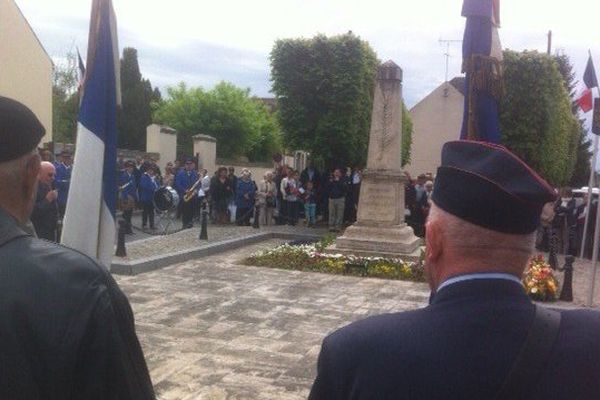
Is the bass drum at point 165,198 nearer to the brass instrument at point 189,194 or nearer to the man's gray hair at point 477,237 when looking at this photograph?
the brass instrument at point 189,194

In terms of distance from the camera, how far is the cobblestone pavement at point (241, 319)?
670 cm

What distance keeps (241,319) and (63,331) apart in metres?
7.57

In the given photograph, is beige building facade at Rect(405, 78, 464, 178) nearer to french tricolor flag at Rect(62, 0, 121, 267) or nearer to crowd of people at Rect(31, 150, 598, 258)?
crowd of people at Rect(31, 150, 598, 258)

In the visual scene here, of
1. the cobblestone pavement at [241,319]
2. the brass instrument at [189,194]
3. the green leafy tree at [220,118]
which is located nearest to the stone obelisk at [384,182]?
the cobblestone pavement at [241,319]

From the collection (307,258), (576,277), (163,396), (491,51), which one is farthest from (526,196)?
(576,277)

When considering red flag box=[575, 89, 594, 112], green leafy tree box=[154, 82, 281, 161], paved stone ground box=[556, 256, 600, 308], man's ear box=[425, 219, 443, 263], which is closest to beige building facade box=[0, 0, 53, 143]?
green leafy tree box=[154, 82, 281, 161]

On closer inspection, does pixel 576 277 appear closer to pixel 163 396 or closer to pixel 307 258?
pixel 307 258

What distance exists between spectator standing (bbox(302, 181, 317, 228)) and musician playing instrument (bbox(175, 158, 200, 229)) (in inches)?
142

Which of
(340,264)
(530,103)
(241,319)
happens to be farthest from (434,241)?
(530,103)

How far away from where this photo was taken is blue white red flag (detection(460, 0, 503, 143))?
5660 mm

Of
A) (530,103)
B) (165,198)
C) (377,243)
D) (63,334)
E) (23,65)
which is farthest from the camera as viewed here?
(23,65)

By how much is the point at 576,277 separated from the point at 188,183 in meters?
11.0

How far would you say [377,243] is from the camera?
15.8 m

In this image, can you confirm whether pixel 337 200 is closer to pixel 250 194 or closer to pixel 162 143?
pixel 250 194
